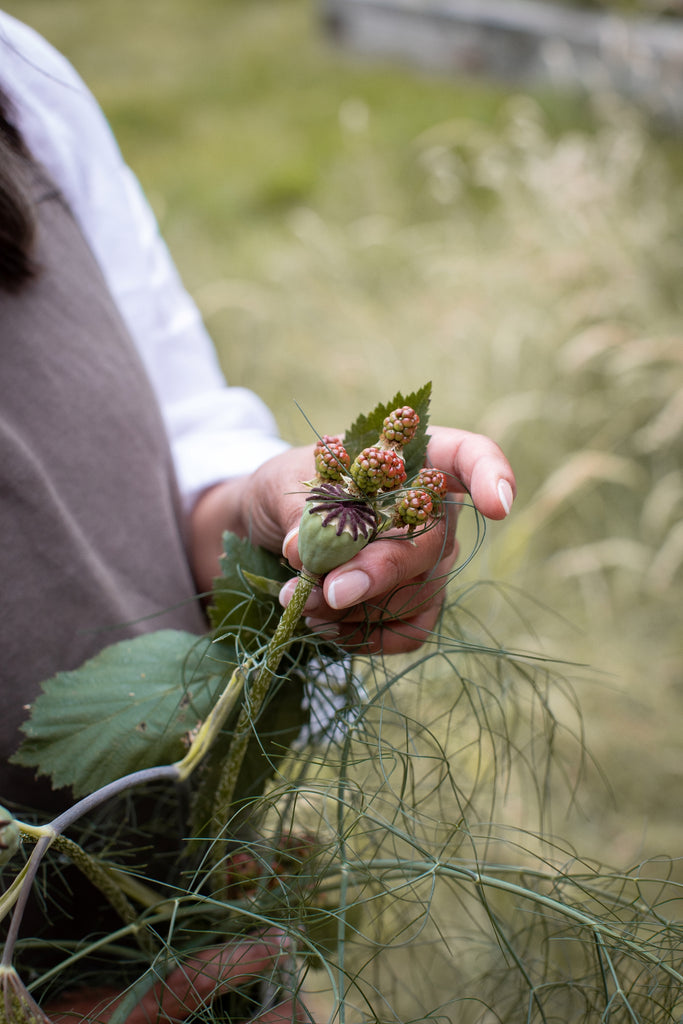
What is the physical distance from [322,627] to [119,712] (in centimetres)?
11

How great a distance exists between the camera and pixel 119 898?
0.36m

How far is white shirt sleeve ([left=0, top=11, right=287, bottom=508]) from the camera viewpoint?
0.62m

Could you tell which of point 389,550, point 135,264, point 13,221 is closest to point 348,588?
point 389,550

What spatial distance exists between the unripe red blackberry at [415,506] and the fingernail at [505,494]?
0.14 feet

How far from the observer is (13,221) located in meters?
0.53

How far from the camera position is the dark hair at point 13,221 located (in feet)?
1.73

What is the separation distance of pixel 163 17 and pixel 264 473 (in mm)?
4633

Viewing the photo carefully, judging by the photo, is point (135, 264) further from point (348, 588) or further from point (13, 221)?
point (348, 588)

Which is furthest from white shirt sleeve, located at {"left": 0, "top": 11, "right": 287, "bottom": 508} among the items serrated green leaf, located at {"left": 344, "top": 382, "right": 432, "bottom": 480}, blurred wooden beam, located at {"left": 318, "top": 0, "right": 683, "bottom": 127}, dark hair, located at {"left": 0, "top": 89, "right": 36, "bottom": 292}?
blurred wooden beam, located at {"left": 318, "top": 0, "right": 683, "bottom": 127}

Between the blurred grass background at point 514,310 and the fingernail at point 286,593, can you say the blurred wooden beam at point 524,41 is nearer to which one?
the blurred grass background at point 514,310

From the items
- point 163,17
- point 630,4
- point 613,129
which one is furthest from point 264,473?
point 163,17

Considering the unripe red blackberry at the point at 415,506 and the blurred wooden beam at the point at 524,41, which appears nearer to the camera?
the unripe red blackberry at the point at 415,506

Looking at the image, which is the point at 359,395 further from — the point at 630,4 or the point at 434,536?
the point at 630,4

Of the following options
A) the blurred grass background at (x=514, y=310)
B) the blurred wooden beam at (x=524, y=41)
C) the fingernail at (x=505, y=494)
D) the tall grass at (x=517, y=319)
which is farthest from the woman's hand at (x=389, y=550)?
the blurred wooden beam at (x=524, y=41)
